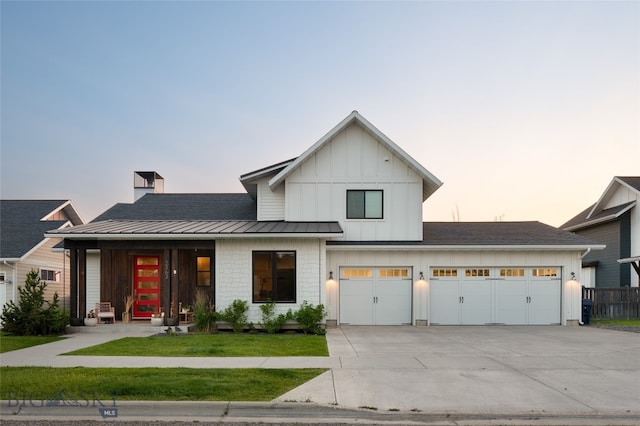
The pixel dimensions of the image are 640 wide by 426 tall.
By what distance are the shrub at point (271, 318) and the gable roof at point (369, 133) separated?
15.3 feet

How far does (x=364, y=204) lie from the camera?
17250 millimetres

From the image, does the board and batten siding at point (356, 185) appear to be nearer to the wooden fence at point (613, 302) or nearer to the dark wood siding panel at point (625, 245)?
the wooden fence at point (613, 302)

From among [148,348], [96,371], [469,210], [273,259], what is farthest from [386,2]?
[469,210]

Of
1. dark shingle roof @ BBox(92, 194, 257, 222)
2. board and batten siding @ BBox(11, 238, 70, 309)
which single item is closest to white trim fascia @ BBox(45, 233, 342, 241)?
dark shingle roof @ BBox(92, 194, 257, 222)

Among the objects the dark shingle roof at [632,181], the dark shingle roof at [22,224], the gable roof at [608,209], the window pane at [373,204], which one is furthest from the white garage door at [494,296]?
the dark shingle roof at [22,224]

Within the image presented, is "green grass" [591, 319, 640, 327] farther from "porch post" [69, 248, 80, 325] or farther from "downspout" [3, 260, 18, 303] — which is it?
"downspout" [3, 260, 18, 303]

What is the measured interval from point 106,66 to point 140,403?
18753 millimetres

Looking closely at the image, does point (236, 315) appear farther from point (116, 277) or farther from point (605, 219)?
point (605, 219)

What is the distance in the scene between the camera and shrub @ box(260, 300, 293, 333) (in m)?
14.7

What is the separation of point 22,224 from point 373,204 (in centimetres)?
1840

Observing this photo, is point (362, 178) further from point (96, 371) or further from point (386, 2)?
point (96, 371)

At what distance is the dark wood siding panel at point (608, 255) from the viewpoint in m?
24.7

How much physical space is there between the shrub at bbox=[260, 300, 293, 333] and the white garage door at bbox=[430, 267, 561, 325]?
6.07 metres

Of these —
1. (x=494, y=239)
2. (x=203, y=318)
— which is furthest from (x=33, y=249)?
(x=494, y=239)
